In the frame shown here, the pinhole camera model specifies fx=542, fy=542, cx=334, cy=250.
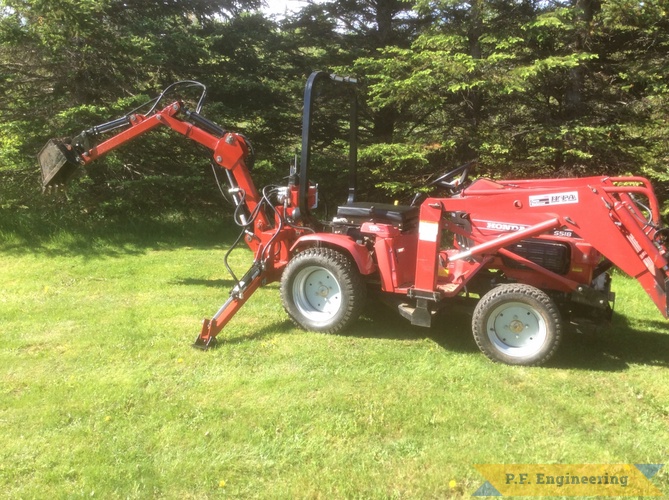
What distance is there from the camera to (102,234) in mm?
9508

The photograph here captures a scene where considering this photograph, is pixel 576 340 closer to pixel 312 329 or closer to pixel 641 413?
pixel 641 413

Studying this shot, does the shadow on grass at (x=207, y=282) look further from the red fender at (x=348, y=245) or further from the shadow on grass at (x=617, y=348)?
the shadow on grass at (x=617, y=348)

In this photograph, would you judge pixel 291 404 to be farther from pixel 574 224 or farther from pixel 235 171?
pixel 235 171

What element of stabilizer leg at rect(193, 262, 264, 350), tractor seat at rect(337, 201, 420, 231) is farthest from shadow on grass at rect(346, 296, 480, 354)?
stabilizer leg at rect(193, 262, 264, 350)

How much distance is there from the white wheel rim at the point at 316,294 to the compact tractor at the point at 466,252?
0.04 ft

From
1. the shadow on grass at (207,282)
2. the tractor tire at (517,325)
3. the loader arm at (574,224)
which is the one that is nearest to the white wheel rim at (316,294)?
the loader arm at (574,224)

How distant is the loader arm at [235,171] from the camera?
5789 mm

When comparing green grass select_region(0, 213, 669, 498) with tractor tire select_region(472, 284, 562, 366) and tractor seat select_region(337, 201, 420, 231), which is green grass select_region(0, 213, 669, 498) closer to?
tractor tire select_region(472, 284, 562, 366)

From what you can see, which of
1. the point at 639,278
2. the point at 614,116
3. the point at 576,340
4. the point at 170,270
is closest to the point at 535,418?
the point at 639,278

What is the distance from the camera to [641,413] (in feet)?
12.8

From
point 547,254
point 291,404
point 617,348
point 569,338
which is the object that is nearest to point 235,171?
point 291,404

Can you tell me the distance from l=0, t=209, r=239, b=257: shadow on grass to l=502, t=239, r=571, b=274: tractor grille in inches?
240

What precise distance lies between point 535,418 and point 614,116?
6.21m

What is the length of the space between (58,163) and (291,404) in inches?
168
